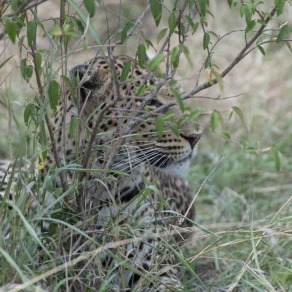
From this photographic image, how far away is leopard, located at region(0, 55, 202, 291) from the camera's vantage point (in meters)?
4.38

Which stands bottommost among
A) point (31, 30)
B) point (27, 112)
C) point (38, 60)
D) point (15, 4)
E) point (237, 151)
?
point (237, 151)

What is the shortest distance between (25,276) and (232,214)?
11.2ft

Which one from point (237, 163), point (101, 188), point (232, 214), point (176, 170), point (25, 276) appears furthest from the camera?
point (237, 163)

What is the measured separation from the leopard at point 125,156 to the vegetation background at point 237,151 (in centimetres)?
24

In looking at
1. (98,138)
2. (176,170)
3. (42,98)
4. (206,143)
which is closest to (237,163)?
(206,143)

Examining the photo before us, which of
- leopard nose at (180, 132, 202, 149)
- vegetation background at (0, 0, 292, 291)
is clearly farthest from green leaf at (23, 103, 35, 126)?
leopard nose at (180, 132, 202, 149)

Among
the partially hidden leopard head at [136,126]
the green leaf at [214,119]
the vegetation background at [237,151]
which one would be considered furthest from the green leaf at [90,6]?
the partially hidden leopard head at [136,126]

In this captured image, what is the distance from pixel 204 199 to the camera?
24.6 ft

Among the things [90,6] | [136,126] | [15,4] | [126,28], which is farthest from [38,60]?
[136,126]

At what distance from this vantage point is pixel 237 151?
8070 millimetres

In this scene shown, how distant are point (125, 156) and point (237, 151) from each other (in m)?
3.19

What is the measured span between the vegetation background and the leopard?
9.3 inches

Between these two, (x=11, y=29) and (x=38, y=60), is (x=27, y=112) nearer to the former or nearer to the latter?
(x=38, y=60)

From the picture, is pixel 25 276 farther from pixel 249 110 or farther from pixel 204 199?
pixel 249 110
